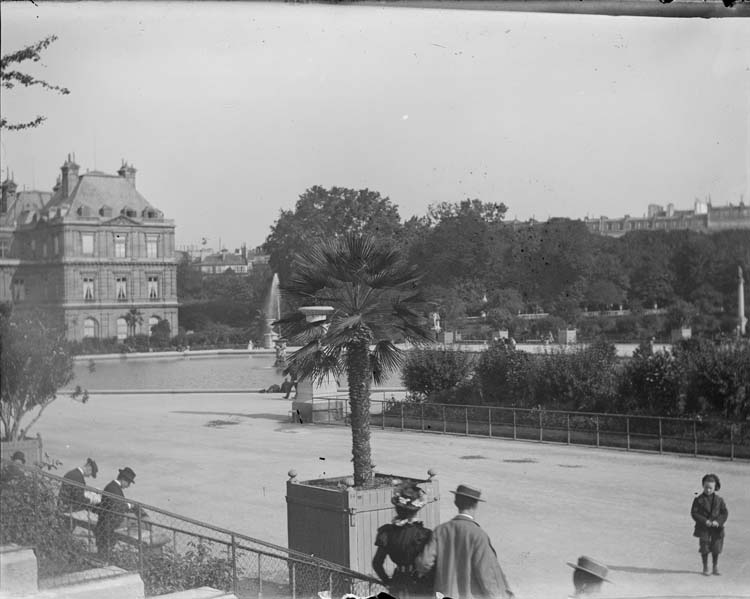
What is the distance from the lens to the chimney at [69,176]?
8.87 meters

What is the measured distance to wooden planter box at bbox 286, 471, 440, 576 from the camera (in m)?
7.37

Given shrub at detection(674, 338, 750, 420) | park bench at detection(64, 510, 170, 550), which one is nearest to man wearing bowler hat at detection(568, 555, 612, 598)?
park bench at detection(64, 510, 170, 550)

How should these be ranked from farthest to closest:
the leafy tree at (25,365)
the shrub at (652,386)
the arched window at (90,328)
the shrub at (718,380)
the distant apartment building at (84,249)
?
the shrub at (652,386)
the shrub at (718,380)
the arched window at (90,328)
the distant apartment building at (84,249)
the leafy tree at (25,365)

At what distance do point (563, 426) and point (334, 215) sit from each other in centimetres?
549

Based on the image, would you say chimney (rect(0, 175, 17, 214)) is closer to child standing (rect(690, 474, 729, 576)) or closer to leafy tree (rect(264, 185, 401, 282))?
leafy tree (rect(264, 185, 401, 282))

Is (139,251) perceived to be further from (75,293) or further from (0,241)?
(0,241)

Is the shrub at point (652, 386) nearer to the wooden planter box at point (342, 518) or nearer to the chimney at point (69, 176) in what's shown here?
the wooden planter box at point (342, 518)

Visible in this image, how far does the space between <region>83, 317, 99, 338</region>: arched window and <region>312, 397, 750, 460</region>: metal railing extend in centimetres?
496

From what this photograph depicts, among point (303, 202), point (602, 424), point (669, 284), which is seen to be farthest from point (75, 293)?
point (669, 284)

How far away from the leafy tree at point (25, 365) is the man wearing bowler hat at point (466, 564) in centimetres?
441

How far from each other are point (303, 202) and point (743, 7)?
6.91m

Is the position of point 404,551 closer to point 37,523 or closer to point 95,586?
point 95,586

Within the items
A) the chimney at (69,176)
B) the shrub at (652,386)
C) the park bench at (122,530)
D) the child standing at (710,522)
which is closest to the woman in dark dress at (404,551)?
the park bench at (122,530)

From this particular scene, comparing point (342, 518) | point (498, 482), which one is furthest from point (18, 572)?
point (498, 482)
